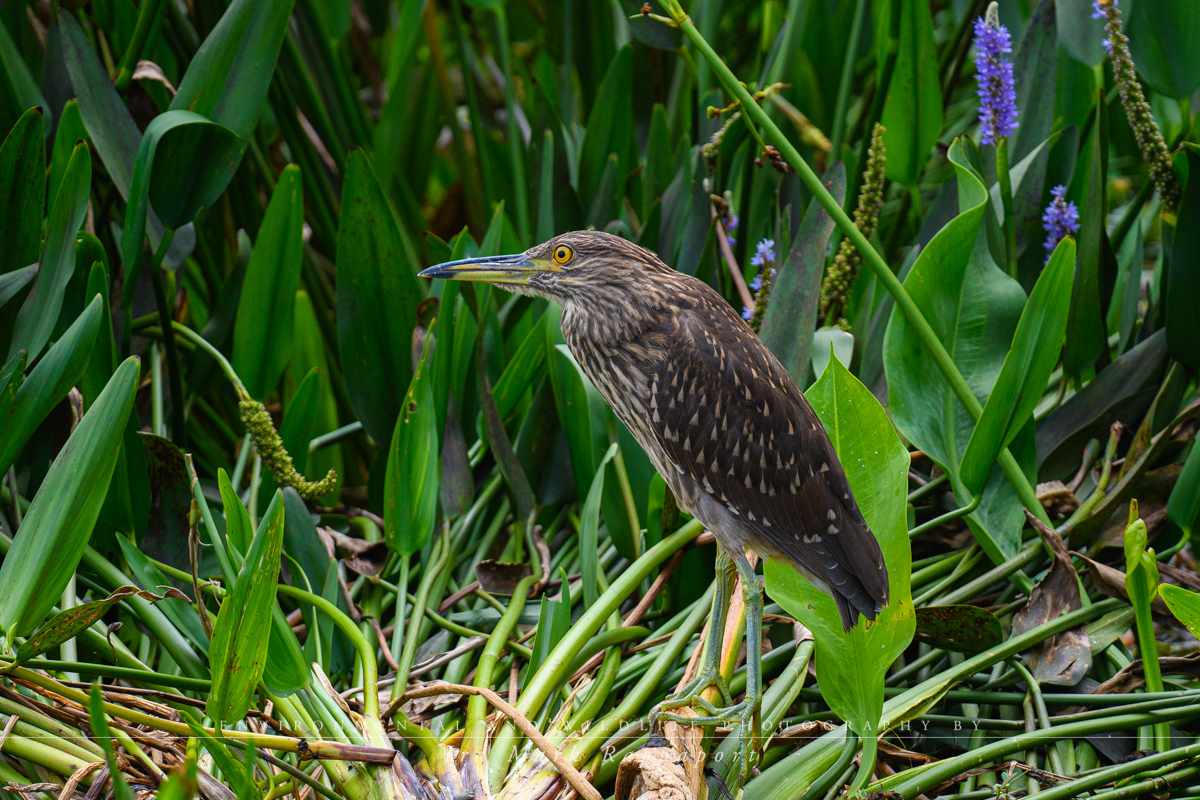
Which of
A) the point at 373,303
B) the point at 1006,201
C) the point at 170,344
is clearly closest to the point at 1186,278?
the point at 1006,201

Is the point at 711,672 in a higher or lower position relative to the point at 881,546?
lower

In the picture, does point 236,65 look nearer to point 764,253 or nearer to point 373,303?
point 373,303

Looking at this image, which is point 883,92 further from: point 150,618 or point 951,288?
point 150,618

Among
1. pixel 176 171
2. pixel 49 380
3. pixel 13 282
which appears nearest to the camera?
pixel 49 380

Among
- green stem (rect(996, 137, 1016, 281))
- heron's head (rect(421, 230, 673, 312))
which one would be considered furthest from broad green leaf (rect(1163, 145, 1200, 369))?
heron's head (rect(421, 230, 673, 312))

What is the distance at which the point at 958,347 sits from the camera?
2061 mm

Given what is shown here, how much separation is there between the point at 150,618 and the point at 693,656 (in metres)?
1.07

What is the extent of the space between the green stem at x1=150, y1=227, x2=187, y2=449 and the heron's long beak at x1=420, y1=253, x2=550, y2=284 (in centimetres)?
64

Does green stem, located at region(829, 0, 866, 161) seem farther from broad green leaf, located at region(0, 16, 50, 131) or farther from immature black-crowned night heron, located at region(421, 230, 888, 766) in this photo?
broad green leaf, located at region(0, 16, 50, 131)

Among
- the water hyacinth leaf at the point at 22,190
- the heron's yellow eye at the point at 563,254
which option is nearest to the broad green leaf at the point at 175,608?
the water hyacinth leaf at the point at 22,190

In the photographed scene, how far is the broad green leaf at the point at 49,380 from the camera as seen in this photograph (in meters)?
1.58

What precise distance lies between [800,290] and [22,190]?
5.76 ft

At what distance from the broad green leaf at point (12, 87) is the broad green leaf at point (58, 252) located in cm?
56

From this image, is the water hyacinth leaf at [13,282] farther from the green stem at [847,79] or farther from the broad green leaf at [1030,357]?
the green stem at [847,79]
